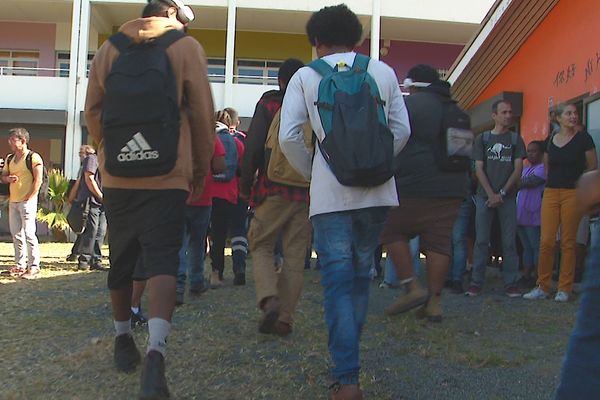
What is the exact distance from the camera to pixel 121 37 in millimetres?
3217

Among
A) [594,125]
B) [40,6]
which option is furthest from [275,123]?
[40,6]

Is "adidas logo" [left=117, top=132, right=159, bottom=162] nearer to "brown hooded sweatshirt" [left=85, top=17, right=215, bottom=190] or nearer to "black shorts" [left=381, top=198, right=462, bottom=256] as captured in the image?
"brown hooded sweatshirt" [left=85, top=17, right=215, bottom=190]

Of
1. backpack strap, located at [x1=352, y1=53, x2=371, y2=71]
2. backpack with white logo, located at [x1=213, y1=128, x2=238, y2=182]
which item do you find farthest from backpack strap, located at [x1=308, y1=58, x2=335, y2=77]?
backpack with white logo, located at [x1=213, y1=128, x2=238, y2=182]

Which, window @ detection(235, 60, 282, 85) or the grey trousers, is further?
window @ detection(235, 60, 282, 85)

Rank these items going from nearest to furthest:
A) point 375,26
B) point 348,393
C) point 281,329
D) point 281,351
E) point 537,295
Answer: point 348,393 → point 281,351 → point 281,329 → point 537,295 → point 375,26

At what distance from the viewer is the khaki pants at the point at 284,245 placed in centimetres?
425

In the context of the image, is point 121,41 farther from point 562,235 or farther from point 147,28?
point 562,235

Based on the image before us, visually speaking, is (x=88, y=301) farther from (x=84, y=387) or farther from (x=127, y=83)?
(x=127, y=83)

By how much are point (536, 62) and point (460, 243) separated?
4.11 m

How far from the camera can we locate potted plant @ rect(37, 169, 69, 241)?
1334cm

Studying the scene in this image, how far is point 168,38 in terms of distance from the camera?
3.14m

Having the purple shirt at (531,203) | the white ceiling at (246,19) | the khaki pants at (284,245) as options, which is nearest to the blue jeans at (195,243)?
the khaki pants at (284,245)

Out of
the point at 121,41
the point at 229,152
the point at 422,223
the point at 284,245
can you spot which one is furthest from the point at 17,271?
the point at 121,41

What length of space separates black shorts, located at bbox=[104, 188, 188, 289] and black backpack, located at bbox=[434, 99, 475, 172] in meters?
2.40
